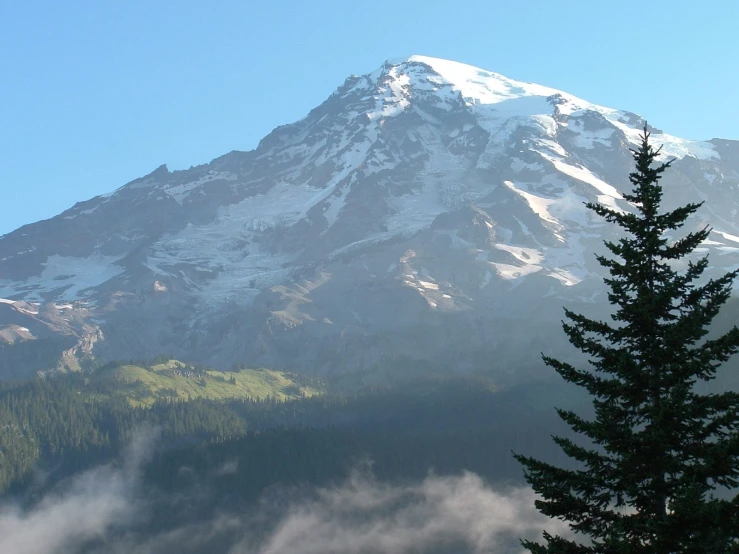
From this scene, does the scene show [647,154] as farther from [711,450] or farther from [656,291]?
[711,450]

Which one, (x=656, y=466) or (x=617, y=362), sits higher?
(x=617, y=362)

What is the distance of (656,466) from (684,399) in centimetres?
215

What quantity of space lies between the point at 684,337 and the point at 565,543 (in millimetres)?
7122

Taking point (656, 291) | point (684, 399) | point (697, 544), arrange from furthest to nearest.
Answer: point (656, 291) < point (684, 399) < point (697, 544)

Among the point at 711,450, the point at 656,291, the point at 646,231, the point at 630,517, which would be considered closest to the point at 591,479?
the point at 630,517

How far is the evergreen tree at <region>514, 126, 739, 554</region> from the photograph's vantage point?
25.8 metres

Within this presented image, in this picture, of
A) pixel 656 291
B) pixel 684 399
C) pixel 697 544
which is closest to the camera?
pixel 697 544

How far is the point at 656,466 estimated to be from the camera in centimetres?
2688

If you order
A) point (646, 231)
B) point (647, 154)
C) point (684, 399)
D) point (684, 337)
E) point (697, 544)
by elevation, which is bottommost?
point (697, 544)

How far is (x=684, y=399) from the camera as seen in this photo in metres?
26.6

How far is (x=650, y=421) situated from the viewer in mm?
27562

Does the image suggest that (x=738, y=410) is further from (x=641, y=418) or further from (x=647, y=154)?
(x=647, y=154)

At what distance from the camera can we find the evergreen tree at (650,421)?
84.7 feet

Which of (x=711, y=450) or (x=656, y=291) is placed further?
(x=656, y=291)
